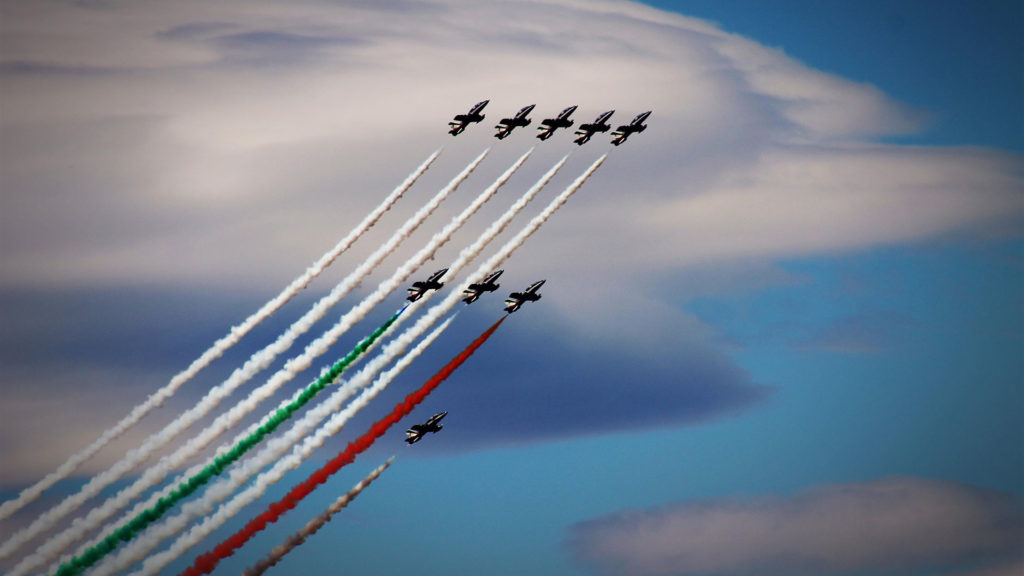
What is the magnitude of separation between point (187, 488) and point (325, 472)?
38.2ft

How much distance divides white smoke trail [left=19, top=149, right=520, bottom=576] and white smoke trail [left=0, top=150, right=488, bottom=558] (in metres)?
0.17

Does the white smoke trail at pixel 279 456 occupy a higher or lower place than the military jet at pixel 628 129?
lower

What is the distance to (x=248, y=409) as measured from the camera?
535ft

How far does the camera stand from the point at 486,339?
161750 millimetres

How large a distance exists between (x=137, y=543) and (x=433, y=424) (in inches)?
981

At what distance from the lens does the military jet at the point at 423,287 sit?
165 meters

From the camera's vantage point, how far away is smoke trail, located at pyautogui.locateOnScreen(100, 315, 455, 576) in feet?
526

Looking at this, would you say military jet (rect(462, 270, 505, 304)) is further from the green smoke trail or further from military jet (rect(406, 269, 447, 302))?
the green smoke trail

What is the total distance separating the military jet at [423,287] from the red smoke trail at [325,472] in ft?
19.7

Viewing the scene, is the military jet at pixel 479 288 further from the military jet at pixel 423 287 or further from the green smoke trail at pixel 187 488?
the green smoke trail at pixel 187 488

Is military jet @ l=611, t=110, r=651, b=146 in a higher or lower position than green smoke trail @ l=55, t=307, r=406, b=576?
higher

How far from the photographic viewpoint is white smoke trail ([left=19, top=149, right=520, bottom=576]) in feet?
530

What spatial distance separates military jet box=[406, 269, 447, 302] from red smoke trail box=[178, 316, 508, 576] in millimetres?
5990

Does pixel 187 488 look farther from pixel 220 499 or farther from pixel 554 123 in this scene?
pixel 554 123
